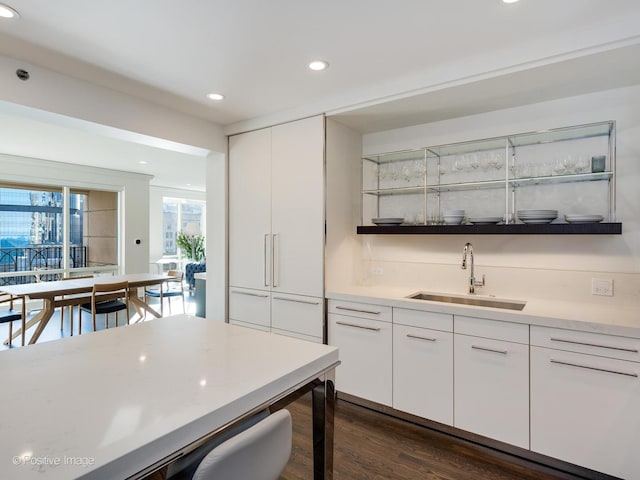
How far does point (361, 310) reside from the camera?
9.05 feet

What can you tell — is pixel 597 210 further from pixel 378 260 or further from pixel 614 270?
pixel 378 260

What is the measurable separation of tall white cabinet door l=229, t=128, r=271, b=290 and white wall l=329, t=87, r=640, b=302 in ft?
2.79

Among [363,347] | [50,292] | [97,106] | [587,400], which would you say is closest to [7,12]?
[97,106]

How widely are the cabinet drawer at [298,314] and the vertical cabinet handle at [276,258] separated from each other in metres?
0.12

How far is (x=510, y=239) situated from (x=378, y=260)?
1.11 m

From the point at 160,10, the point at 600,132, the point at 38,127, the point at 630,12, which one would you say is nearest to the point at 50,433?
the point at 160,10

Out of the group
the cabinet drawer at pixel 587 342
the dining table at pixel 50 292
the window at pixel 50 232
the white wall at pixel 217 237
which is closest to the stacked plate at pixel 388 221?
the cabinet drawer at pixel 587 342

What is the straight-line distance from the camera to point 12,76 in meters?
2.20

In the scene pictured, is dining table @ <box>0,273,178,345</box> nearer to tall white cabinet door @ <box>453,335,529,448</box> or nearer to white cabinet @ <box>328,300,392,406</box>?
white cabinet @ <box>328,300,392,406</box>

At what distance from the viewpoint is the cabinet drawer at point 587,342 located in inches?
72.3

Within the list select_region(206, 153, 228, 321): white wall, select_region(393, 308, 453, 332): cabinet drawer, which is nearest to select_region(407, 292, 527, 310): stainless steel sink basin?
select_region(393, 308, 453, 332): cabinet drawer

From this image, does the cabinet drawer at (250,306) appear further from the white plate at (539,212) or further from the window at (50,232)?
the window at (50,232)

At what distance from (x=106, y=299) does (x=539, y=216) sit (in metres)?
4.70

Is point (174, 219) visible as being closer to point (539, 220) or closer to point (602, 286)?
point (539, 220)
